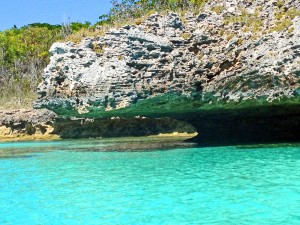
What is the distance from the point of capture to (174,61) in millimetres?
18031

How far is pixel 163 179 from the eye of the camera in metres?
10.7

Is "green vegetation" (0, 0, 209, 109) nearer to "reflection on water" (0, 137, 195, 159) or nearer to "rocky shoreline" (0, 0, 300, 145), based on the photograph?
"reflection on water" (0, 137, 195, 159)

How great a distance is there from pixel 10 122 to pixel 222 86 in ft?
93.9

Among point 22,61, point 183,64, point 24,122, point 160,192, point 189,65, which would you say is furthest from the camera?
point 22,61

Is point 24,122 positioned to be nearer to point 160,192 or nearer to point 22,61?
point 22,61

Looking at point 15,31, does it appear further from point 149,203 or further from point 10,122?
point 149,203

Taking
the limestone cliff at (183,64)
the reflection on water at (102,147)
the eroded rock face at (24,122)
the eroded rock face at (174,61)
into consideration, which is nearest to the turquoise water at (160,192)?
the limestone cliff at (183,64)

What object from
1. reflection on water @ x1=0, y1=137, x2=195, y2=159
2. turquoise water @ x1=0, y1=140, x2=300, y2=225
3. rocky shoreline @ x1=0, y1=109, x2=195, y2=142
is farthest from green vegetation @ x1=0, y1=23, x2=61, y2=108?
turquoise water @ x1=0, y1=140, x2=300, y2=225

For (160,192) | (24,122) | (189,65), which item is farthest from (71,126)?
(160,192)

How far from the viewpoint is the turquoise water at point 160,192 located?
704cm

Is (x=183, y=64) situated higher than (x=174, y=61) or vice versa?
(x=174, y=61)

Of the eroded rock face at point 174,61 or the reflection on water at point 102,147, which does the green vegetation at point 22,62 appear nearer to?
the reflection on water at point 102,147

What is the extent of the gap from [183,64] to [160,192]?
988 centimetres

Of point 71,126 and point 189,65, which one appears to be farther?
point 71,126
